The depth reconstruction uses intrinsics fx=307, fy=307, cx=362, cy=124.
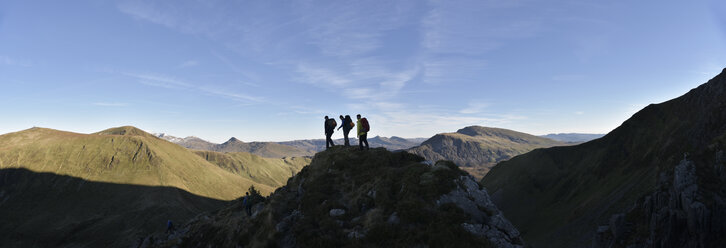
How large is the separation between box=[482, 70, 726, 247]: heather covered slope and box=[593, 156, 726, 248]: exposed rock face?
Answer: 21 centimetres

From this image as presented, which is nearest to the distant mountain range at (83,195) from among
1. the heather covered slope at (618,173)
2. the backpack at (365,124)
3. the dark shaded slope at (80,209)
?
the dark shaded slope at (80,209)

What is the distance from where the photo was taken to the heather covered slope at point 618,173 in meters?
50.3

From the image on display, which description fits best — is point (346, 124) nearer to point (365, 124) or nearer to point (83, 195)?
point (365, 124)

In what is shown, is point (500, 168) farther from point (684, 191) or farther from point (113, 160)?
point (113, 160)

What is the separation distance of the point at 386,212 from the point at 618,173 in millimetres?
101978

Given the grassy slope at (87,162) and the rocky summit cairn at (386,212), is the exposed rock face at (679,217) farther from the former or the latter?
the grassy slope at (87,162)

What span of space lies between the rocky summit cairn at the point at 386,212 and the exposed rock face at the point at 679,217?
38.3 meters

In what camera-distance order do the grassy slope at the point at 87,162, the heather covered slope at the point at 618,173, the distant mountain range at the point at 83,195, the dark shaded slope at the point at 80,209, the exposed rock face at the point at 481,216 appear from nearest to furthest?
the exposed rock face at the point at 481,216
the heather covered slope at the point at 618,173
the dark shaded slope at the point at 80,209
the distant mountain range at the point at 83,195
the grassy slope at the point at 87,162

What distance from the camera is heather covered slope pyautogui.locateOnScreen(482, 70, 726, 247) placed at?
165 ft

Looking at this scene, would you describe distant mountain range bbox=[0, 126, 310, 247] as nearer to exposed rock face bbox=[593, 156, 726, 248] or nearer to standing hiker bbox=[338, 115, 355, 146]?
standing hiker bbox=[338, 115, 355, 146]

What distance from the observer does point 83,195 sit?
156 m

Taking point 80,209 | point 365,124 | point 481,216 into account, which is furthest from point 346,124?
point 80,209

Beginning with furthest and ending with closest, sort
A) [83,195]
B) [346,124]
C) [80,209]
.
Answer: [83,195] < [80,209] < [346,124]

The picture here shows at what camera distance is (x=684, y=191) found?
1598 inches
